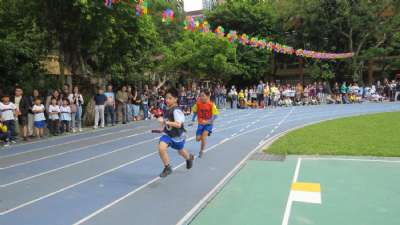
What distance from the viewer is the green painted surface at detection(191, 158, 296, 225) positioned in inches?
207

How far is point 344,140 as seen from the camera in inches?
452

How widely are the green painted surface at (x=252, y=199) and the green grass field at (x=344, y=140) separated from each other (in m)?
1.99

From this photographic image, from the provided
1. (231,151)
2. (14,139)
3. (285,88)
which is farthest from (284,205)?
(285,88)

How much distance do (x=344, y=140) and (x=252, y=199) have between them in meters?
6.31

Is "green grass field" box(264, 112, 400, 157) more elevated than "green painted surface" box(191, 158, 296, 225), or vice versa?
"green grass field" box(264, 112, 400, 157)

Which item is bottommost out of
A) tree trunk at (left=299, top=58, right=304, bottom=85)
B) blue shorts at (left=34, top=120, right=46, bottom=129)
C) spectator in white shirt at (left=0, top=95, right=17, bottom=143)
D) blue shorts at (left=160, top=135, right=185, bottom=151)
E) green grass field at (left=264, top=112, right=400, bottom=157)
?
green grass field at (left=264, top=112, right=400, bottom=157)

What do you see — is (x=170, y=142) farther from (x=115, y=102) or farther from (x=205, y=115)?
(x=115, y=102)

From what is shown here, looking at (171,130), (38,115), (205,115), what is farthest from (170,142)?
(38,115)

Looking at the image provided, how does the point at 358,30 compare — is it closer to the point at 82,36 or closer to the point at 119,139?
the point at 82,36

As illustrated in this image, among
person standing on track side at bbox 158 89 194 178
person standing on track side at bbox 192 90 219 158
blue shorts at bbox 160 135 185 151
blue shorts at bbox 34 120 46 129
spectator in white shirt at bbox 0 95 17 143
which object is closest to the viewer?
person standing on track side at bbox 158 89 194 178

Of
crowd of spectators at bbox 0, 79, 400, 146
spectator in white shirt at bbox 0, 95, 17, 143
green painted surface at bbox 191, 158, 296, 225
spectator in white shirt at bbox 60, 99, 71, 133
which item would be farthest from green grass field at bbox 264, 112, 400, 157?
spectator in white shirt at bbox 0, 95, 17, 143

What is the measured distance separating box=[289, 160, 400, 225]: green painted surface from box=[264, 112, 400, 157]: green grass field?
3.52ft

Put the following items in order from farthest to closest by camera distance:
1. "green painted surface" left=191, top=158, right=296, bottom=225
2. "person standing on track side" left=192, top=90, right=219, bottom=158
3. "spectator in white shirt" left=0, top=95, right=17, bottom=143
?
"spectator in white shirt" left=0, top=95, right=17, bottom=143
"person standing on track side" left=192, top=90, right=219, bottom=158
"green painted surface" left=191, top=158, right=296, bottom=225

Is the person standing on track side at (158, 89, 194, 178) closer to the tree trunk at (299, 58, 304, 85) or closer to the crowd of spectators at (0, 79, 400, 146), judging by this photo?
the crowd of spectators at (0, 79, 400, 146)
